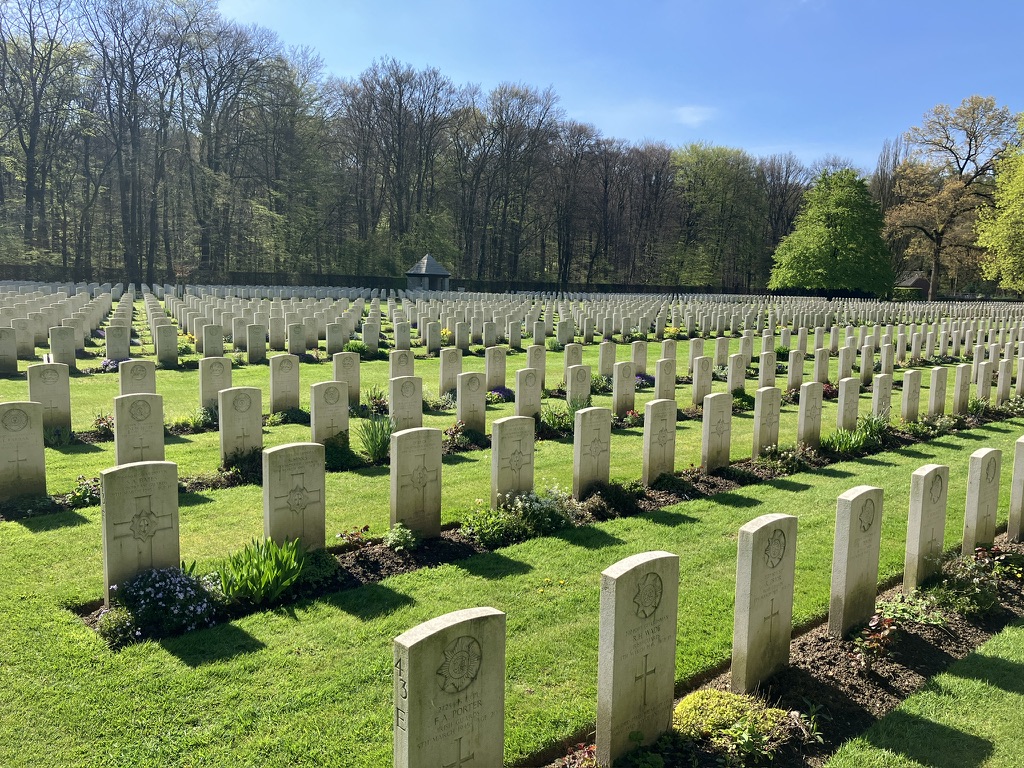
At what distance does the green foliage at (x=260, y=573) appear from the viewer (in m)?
5.43

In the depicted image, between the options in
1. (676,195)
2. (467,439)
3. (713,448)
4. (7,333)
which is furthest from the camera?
(676,195)

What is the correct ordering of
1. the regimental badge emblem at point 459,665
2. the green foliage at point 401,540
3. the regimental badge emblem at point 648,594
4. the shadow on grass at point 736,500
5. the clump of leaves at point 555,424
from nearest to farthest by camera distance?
the regimental badge emblem at point 459,665 < the regimental badge emblem at point 648,594 < the green foliage at point 401,540 < the shadow on grass at point 736,500 < the clump of leaves at point 555,424

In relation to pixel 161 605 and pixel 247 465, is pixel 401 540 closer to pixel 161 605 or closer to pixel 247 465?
pixel 161 605

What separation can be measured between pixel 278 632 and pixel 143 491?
4.81ft

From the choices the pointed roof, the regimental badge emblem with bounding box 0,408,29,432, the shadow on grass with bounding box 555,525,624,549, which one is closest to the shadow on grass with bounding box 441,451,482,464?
the shadow on grass with bounding box 555,525,624,549

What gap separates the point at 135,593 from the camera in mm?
5215

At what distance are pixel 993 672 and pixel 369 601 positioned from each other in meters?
4.37

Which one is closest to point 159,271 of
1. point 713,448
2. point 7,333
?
point 7,333

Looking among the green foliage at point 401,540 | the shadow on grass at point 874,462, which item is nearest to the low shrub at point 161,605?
the green foliage at point 401,540

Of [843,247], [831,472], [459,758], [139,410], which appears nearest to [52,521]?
[139,410]

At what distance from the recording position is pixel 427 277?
Answer: 44.4 meters

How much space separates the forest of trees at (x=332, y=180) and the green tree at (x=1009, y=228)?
35.1ft

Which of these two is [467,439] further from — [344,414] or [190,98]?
[190,98]

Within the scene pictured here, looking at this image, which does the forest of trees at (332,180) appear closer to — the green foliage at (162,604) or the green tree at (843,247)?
the green tree at (843,247)
